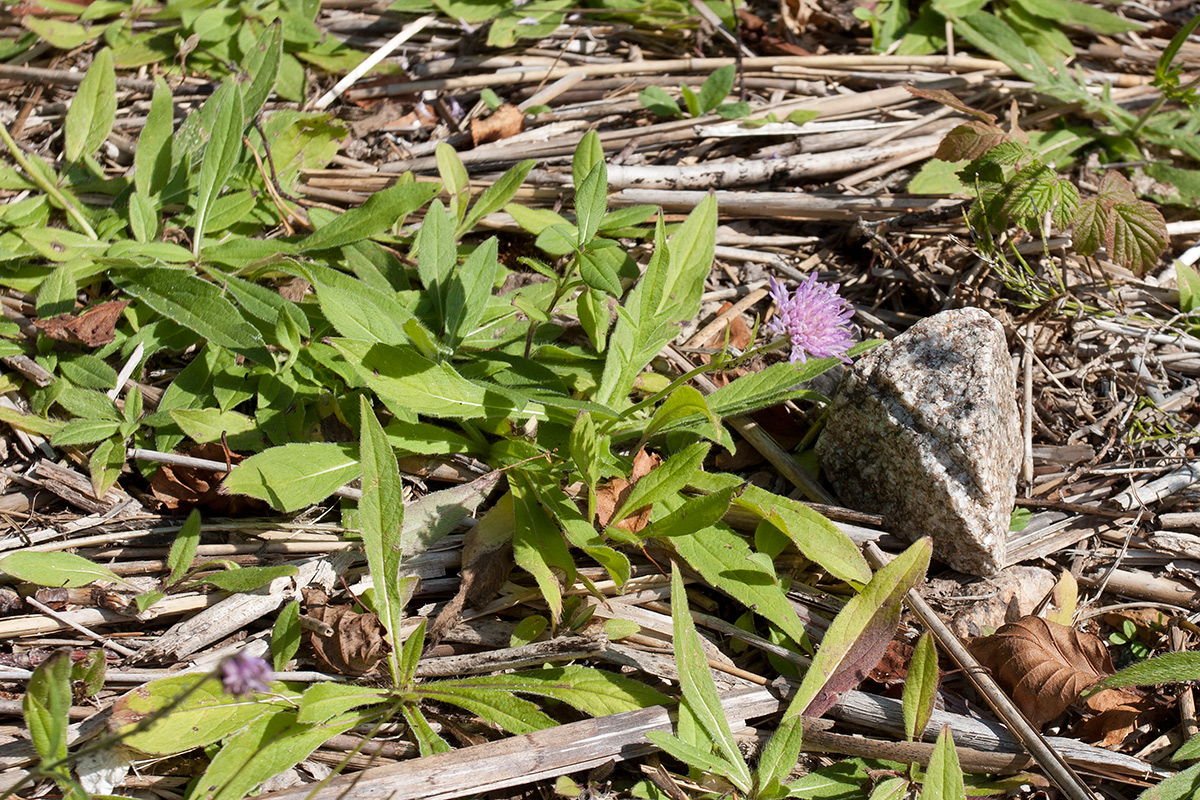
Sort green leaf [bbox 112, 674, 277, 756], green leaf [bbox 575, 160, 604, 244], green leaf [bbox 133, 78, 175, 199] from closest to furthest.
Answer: green leaf [bbox 112, 674, 277, 756], green leaf [bbox 575, 160, 604, 244], green leaf [bbox 133, 78, 175, 199]

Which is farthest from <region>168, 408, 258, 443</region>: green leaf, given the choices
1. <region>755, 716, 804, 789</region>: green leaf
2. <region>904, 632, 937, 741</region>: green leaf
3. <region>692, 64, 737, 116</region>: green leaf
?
<region>692, 64, 737, 116</region>: green leaf

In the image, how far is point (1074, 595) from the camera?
2566 mm

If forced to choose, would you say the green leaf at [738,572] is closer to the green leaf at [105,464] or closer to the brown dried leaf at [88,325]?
the green leaf at [105,464]

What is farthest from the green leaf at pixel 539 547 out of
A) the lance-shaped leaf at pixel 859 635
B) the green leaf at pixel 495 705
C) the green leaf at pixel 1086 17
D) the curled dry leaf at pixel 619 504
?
the green leaf at pixel 1086 17

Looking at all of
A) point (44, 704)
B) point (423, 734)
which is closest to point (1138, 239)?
point (423, 734)

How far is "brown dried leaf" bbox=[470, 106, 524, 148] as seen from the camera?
350 centimetres

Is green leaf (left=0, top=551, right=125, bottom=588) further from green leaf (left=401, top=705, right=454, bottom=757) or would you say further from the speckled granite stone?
the speckled granite stone

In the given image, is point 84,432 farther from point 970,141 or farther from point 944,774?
point 970,141

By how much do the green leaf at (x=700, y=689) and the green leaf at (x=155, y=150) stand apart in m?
2.11

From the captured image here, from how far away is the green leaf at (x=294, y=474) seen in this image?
2293 mm

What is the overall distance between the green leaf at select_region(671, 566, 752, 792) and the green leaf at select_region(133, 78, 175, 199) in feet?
6.92

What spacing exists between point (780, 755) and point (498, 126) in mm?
2524

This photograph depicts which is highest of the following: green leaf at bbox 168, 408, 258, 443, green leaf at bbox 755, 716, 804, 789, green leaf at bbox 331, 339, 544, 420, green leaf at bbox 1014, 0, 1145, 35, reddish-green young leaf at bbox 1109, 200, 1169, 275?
green leaf at bbox 1014, 0, 1145, 35

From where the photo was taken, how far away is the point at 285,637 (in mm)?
2221
